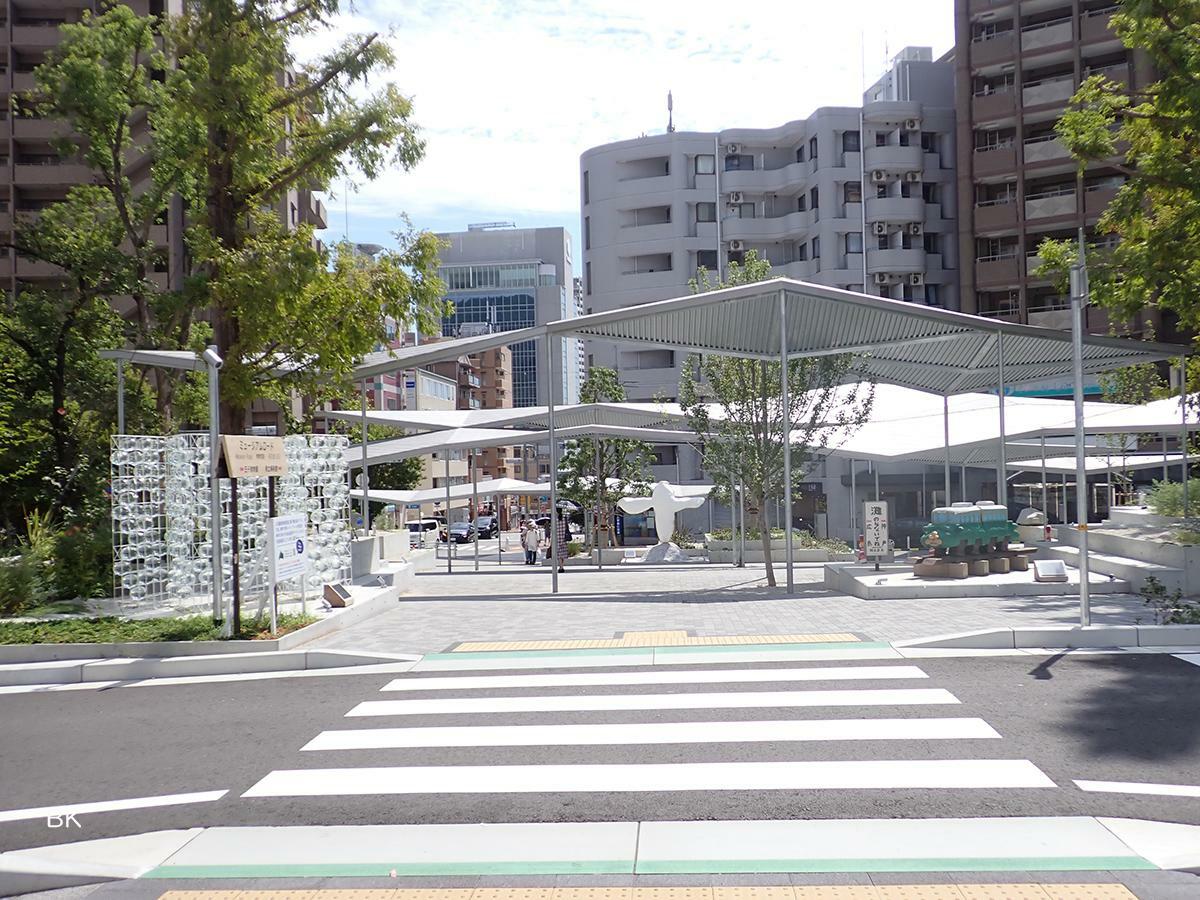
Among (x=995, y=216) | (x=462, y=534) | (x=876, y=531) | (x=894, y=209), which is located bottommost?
(x=462, y=534)

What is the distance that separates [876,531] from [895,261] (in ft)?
130

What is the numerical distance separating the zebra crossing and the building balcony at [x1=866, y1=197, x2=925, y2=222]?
4793 centimetres

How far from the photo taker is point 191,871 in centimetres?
566

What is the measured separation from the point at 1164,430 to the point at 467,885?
2019cm

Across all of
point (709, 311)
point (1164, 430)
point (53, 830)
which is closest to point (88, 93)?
point (709, 311)

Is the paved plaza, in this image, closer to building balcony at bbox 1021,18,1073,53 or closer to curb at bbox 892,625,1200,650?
curb at bbox 892,625,1200,650

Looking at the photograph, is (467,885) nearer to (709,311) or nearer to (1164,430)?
(709,311)

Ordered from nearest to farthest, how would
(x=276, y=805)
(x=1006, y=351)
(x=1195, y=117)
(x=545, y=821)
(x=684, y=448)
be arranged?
(x=545, y=821)
(x=276, y=805)
(x=1195, y=117)
(x=1006, y=351)
(x=684, y=448)

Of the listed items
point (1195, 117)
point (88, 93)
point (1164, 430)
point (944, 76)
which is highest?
point (944, 76)

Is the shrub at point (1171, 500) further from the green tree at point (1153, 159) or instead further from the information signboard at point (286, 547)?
the information signboard at point (286, 547)

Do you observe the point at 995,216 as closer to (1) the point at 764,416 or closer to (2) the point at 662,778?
(1) the point at 764,416

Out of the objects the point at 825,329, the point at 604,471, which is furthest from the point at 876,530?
the point at 604,471

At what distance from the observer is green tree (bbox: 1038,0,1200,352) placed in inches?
568

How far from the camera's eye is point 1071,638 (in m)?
10.9
